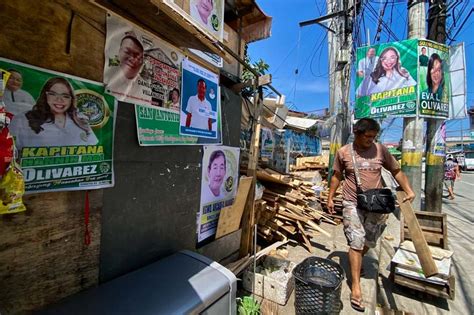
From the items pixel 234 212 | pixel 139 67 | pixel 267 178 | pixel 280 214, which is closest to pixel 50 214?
pixel 139 67

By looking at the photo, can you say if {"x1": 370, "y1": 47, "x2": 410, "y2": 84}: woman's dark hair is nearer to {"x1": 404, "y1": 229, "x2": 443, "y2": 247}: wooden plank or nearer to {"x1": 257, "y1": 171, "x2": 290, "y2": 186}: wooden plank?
{"x1": 404, "y1": 229, "x2": 443, "y2": 247}: wooden plank

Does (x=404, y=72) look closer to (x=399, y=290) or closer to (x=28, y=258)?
(x=399, y=290)

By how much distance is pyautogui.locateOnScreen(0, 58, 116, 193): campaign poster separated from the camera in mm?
1608

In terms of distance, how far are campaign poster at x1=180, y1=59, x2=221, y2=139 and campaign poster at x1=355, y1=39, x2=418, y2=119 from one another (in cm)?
553

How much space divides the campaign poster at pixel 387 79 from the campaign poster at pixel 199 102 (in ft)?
18.1

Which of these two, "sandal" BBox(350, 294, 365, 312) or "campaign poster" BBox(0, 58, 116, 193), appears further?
"sandal" BBox(350, 294, 365, 312)

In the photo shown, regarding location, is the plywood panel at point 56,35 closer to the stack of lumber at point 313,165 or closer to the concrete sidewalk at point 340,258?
the concrete sidewalk at point 340,258

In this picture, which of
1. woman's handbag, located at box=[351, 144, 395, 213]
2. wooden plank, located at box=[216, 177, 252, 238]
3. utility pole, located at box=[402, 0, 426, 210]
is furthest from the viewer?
utility pole, located at box=[402, 0, 426, 210]

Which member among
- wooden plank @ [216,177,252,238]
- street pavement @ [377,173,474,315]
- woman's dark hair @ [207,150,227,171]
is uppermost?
woman's dark hair @ [207,150,227,171]

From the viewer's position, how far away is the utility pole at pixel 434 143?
7.51 metres

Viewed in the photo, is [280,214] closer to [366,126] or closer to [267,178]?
[267,178]

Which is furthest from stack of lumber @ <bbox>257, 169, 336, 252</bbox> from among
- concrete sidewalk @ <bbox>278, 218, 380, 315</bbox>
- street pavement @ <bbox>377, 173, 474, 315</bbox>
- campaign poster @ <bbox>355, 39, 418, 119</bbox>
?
campaign poster @ <bbox>355, 39, 418, 119</bbox>

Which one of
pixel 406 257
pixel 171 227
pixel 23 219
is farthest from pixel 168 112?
pixel 406 257

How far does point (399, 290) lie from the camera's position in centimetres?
404
